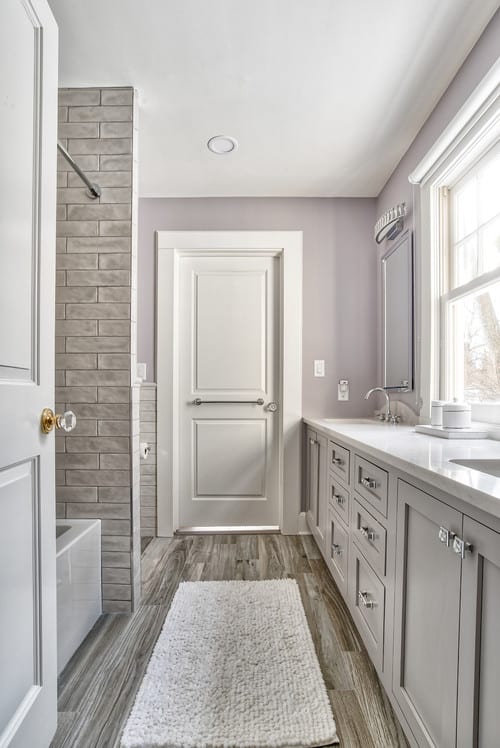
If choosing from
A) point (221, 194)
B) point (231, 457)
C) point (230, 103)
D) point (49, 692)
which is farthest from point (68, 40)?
point (231, 457)

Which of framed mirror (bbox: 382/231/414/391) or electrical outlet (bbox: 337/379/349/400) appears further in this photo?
electrical outlet (bbox: 337/379/349/400)

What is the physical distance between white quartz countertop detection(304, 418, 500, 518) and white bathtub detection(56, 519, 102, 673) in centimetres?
116

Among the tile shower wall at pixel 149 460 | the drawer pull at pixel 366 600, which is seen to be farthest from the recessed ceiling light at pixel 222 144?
the drawer pull at pixel 366 600

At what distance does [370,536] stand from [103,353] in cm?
133

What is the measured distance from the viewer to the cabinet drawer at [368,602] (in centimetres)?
135

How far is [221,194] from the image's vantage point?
292cm

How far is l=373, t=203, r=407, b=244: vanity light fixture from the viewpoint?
238 cm

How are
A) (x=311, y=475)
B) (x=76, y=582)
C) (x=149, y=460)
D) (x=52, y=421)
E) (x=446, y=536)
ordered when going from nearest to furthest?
(x=446, y=536)
(x=52, y=421)
(x=76, y=582)
(x=311, y=475)
(x=149, y=460)

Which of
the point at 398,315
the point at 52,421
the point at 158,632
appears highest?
the point at 398,315

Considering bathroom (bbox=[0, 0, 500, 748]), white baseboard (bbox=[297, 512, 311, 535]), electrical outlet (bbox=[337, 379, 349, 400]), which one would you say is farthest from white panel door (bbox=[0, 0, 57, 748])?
electrical outlet (bbox=[337, 379, 349, 400])

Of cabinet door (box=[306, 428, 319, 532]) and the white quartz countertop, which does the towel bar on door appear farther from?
the white quartz countertop

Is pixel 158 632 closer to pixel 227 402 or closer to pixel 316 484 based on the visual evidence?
pixel 316 484

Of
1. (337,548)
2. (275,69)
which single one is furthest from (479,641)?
(275,69)

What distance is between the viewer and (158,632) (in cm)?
175
